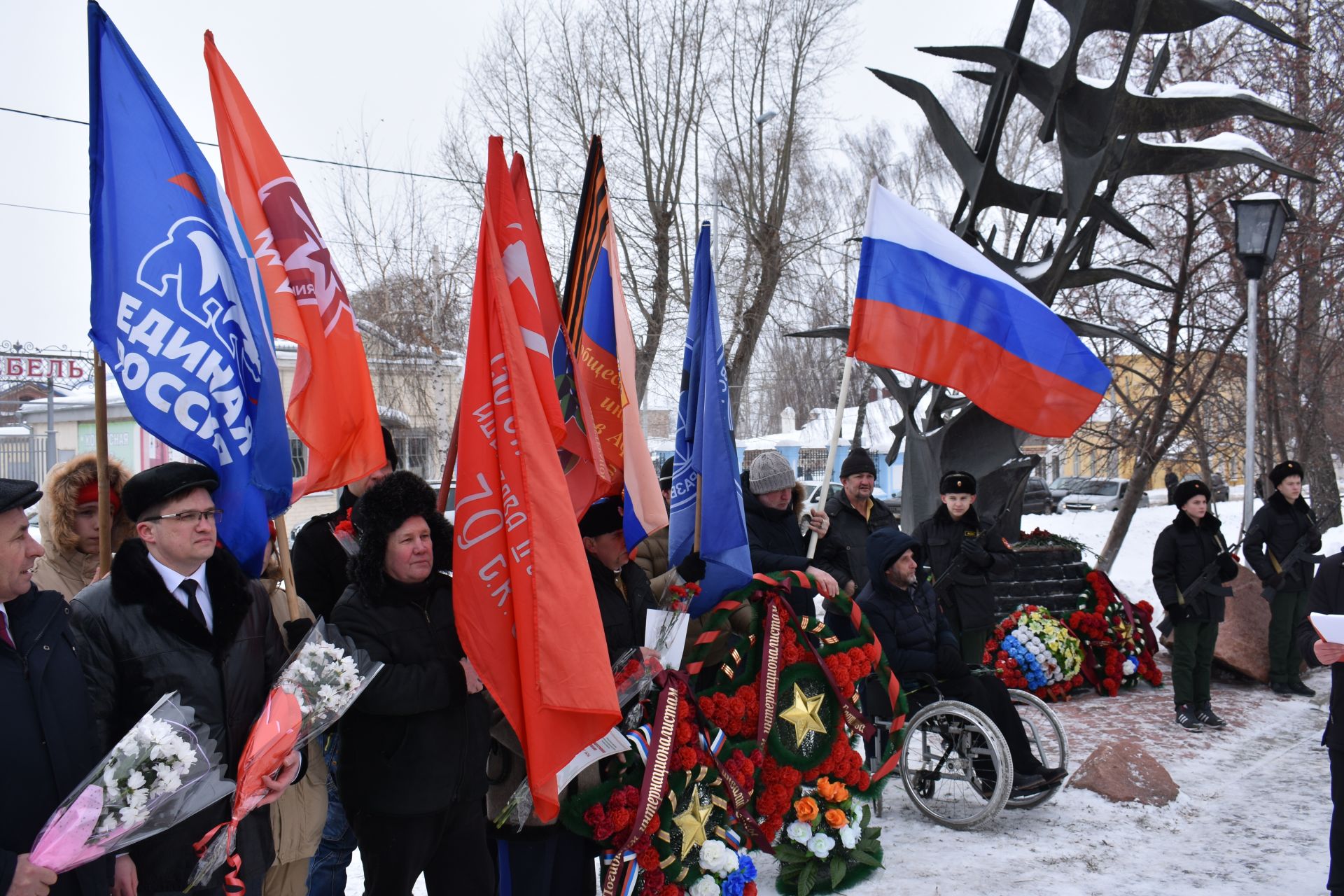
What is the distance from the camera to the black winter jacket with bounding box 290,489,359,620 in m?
4.25

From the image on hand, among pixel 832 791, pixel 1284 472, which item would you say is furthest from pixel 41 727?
pixel 1284 472

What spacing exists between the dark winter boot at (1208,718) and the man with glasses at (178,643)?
22.0ft

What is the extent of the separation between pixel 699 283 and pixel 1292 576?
6344 millimetres

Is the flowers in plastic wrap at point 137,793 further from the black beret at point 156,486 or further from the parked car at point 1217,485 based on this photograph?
the parked car at point 1217,485

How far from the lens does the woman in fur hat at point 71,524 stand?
12.7 feet

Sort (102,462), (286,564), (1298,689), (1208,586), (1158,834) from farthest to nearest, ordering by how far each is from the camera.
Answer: (1298,689) < (1208,586) < (1158,834) < (286,564) < (102,462)

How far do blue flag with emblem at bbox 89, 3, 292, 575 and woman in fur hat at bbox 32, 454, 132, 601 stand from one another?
89 centimetres

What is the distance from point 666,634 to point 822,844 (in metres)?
1.27

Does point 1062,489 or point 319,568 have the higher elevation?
point 319,568

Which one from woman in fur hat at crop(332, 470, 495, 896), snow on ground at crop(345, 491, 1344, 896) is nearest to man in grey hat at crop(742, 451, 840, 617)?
snow on ground at crop(345, 491, 1344, 896)

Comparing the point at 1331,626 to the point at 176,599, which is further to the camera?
the point at 1331,626

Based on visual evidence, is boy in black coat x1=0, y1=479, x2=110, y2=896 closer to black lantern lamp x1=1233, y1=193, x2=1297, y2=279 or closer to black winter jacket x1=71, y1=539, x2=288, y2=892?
black winter jacket x1=71, y1=539, x2=288, y2=892

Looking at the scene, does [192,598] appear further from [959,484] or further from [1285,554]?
[1285,554]

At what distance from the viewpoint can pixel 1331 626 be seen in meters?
3.87
